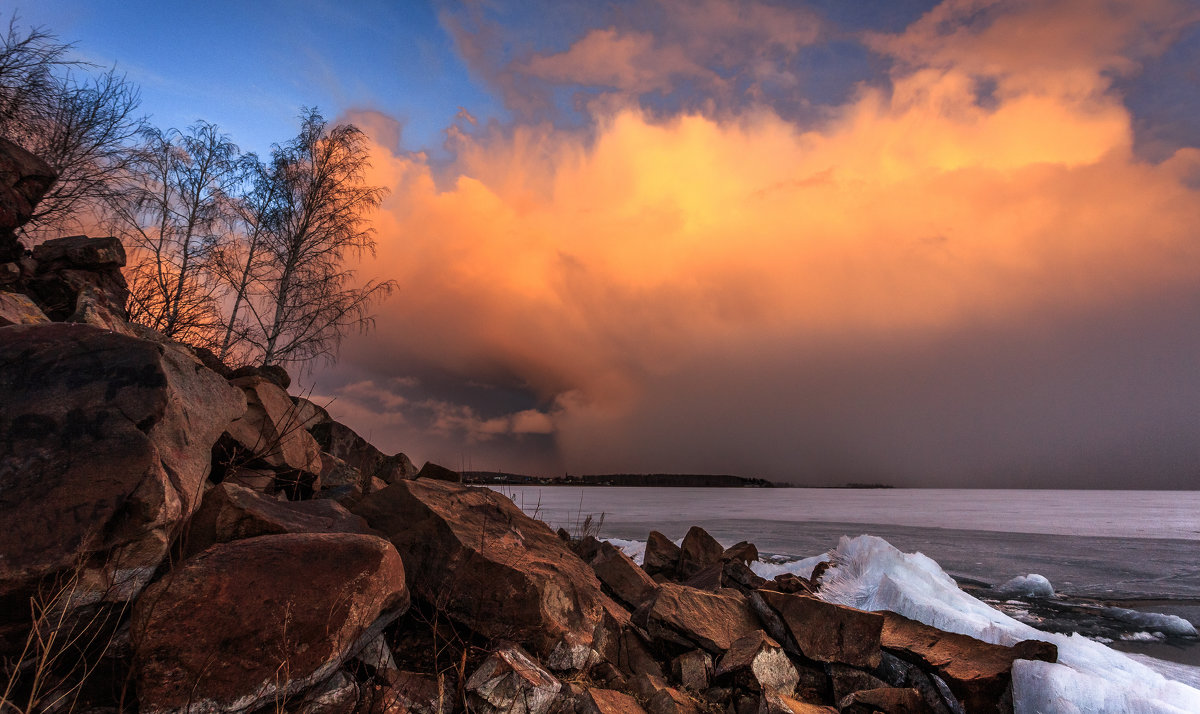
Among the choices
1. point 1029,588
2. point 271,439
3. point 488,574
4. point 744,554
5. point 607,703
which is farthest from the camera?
point 1029,588

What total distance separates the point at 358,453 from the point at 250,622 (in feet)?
21.1

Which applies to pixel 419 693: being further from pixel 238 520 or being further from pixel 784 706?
pixel 784 706

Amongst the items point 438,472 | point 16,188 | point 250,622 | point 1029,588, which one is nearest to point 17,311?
point 16,188

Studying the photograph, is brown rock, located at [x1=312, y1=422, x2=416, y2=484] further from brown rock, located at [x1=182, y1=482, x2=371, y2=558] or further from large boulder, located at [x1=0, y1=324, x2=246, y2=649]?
large boulder, located at [x1=0, y1=324, x2=246, y2=649]

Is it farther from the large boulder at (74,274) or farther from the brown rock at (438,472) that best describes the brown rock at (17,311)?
the brown rock at (438,472)

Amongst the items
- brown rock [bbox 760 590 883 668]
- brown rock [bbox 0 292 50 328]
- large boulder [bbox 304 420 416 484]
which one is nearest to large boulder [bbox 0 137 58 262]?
brown rock [bbox 0 292 50 328]

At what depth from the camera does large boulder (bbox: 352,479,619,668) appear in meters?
4.36

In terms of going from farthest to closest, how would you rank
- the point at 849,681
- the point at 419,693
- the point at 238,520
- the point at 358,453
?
the point at 358,453, the point at 849,681, the point at 238,520, the point at 419,693

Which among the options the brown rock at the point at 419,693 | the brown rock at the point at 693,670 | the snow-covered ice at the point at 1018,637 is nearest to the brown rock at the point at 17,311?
the brown rock at the point at 419,693

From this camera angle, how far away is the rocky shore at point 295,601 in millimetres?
2949

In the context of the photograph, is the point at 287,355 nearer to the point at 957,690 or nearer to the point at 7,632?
the point at 7,632

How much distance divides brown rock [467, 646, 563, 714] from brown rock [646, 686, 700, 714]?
772 mm

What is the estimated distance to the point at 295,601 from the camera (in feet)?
10.4

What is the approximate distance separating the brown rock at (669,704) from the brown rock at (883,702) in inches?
52.0
